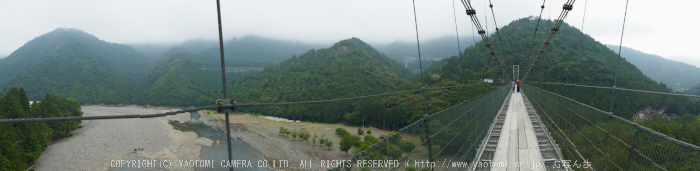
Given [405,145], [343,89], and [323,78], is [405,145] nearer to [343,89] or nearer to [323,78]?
[343,89]

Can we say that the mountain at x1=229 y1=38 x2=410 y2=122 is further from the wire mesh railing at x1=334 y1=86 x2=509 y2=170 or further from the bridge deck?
the wire mesh railing at x1=334 y1=86 x2=509 y2=170

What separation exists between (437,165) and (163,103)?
62672 mm

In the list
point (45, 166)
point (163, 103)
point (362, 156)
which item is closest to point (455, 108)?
point (362, 156)

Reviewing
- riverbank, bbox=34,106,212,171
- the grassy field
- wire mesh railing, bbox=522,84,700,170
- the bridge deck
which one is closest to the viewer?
wire mesh railing, bbox=522,84,700,170

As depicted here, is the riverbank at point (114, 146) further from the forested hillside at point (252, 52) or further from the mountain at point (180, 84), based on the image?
the forested hillside at point (252, 52)

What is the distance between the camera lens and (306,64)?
70062 mm

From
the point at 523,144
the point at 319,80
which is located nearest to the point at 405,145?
the point at 523,144

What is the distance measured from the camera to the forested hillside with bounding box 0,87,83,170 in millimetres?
15773

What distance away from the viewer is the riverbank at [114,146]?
61.3ft

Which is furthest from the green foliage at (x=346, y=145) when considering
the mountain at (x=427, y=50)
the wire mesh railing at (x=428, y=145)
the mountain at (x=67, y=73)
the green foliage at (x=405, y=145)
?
the mountain at (x=427, y=50)

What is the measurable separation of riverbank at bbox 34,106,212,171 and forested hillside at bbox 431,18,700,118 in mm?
19402

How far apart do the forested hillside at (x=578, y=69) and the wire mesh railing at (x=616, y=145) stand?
596cm

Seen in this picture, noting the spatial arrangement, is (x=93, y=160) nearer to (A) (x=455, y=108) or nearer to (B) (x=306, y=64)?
(A) (x=455, y=108)

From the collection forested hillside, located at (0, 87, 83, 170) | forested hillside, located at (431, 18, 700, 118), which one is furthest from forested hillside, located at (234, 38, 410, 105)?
forested hillside, located at (0, 87, 83, 170)
